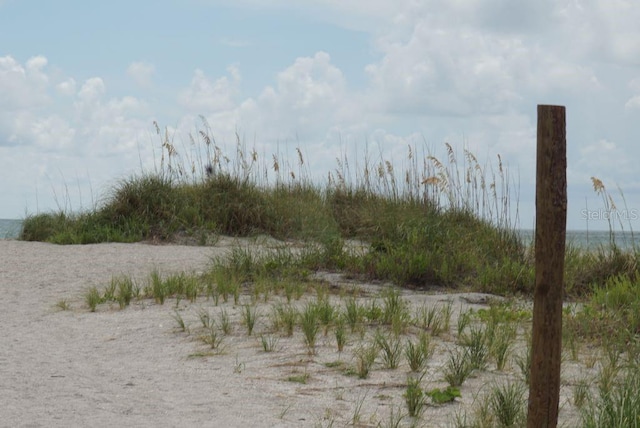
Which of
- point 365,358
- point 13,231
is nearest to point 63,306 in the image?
point 365,358

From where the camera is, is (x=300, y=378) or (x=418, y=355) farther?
(x=418, y=355)

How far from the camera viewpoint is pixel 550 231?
3338 mm

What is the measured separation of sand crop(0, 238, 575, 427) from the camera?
4023 millimetres

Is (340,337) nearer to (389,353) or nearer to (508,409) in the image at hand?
(389,353)

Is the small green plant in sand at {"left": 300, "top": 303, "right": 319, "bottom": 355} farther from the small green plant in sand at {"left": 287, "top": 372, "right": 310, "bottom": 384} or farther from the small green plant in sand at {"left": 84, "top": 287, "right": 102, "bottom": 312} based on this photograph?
the small green plant in sand at {"left": 84, "top": 287, "right": 102, "bottom": 312}

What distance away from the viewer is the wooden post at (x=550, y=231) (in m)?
3.33

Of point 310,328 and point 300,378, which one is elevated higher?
point 310,328

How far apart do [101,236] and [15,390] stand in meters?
7.47

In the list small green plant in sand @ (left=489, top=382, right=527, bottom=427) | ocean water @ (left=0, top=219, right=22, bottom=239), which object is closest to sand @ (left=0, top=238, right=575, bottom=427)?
small green plant in sand @ (left=489, top=382, right=527, bottom=427)

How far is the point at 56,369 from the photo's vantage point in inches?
200

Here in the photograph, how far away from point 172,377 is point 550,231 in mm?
2562

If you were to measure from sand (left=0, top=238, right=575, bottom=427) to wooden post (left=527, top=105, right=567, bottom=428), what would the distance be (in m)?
0.80

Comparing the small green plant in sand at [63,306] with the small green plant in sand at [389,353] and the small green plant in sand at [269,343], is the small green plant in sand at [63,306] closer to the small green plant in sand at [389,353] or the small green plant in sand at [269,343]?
the small green plant in sand at [269,343]

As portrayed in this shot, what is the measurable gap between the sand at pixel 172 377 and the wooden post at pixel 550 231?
80 centimetres
